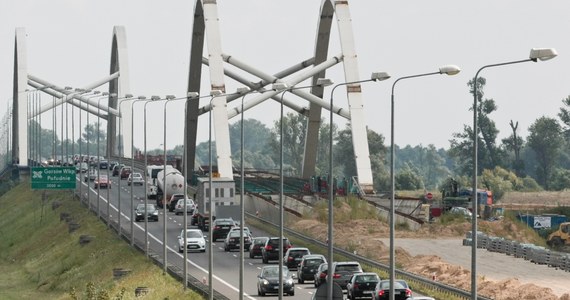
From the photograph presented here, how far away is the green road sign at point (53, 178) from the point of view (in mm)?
153250

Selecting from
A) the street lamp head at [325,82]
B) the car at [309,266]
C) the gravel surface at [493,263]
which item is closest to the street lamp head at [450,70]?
the street lamp head at [325,82]

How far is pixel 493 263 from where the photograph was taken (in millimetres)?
93188

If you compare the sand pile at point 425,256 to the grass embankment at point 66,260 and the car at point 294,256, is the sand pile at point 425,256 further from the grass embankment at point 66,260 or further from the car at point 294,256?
the grass embankment at point 66,260

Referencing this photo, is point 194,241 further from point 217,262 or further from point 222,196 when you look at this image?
point 217,262

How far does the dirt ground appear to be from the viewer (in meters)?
69.9

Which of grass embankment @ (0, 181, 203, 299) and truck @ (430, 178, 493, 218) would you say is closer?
grass embankment @ (0, 181, 203, 299)

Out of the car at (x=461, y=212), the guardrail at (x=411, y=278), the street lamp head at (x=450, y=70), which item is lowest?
the guardrail at (x=411, y=278)

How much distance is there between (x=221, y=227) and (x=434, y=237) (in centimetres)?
1415

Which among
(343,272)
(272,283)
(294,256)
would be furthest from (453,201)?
(272,283)

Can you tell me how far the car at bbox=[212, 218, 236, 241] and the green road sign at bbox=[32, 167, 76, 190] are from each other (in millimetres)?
45199

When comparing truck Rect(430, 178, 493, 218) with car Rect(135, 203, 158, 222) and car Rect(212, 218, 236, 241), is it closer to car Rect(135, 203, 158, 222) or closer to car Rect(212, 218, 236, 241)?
car Rect(135, 203, 158, 222)

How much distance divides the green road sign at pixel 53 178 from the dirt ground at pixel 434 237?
42.4 m

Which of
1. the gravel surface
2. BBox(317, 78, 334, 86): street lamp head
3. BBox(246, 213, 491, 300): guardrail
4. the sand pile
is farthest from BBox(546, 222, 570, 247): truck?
BBox(317, 78, 334, 86): street lamp head

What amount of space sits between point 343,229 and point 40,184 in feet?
165
